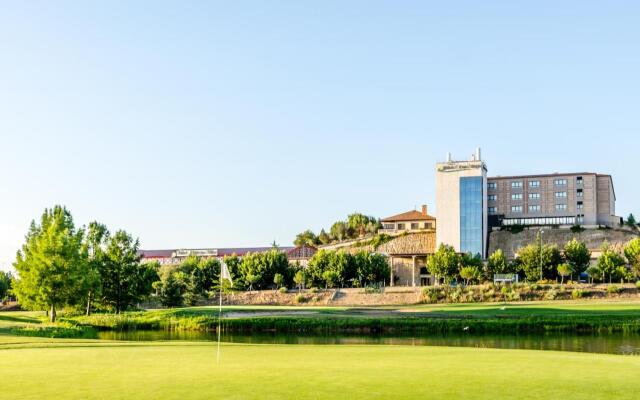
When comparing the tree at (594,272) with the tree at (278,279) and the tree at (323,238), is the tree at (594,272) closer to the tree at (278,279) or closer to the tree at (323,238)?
the tree at (278,279)

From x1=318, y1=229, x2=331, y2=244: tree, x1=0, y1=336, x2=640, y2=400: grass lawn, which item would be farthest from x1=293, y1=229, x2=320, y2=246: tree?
x1=0, y1=336, x2=640, y2=400: grass lawn

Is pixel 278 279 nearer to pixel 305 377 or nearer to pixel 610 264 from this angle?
pixel 610 264

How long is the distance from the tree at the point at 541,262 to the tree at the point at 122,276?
60294 millimetres

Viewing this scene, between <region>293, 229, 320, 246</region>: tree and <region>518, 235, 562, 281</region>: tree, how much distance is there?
77.9 m

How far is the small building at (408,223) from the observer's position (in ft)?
486

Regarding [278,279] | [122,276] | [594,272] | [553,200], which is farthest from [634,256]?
[122,276]

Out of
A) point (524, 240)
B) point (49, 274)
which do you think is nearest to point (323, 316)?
point (49, 274)

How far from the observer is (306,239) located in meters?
180

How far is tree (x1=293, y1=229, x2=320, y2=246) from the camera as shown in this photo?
176 metres

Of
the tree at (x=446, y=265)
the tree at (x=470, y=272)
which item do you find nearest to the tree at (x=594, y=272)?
the tree at (x=470, y=272)

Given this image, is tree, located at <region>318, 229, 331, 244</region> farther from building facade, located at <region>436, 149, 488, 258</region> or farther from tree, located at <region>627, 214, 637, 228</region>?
tree, located at <region>627, 214, 637, 228</region>

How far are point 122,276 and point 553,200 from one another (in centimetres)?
9428

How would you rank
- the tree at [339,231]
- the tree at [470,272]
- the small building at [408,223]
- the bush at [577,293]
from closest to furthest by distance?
the bush at [577,293] → the tree at [470,272] → the small building at [408,223] → the tree at [339,231]

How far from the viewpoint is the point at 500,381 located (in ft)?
55.1
